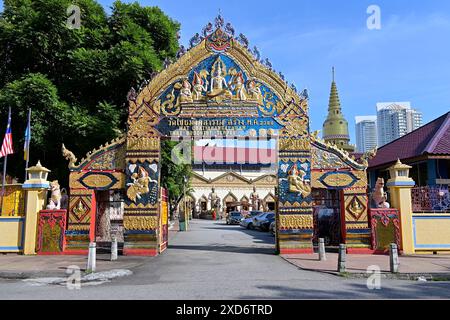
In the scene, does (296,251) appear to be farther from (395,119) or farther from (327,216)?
(395,119)

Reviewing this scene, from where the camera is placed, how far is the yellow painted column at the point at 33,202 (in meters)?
15.3

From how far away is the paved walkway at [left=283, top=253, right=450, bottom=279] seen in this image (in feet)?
35.7

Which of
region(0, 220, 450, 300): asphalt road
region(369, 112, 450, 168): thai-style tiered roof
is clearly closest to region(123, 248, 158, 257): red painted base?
region(0, 220, 450, 300): asphalt road

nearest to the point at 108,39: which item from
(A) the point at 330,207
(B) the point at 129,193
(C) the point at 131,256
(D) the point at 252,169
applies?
(B) the point at 129,193

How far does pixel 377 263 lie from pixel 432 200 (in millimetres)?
4909

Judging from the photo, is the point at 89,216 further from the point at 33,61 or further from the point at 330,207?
the point at 330,207

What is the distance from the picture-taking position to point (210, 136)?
16.0 meters

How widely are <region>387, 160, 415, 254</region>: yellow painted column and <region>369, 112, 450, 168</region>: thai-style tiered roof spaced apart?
4480 mm

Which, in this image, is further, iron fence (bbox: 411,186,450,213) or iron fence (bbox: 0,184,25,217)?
iron fence (bbox: 0,184,25,217)

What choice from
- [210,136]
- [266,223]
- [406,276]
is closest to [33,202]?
[210,136]

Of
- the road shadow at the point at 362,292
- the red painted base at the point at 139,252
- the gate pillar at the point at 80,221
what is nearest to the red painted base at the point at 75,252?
the gate pillar at the point at 80,221

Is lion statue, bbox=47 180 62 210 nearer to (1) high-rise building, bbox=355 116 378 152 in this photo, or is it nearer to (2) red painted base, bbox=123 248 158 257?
(2) red painted base, bbox=123 248 158 257

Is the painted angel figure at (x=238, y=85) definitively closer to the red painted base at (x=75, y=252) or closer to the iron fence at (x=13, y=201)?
the red painted base at (x=75, y=252)

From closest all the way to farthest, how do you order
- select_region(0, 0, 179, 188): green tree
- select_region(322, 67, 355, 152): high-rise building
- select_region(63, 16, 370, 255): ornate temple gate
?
select_region(63, 16, 370, 255): ornate temple gate → select_region(0, 0, 179, 188): green tree → select_region(322, 67, 355, 152): high-rise building
